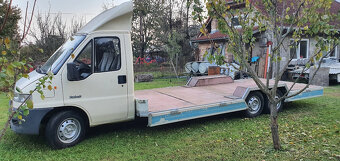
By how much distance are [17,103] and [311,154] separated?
16.7 feet

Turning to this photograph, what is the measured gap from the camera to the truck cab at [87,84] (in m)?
5.06

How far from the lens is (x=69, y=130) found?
17.6 ft

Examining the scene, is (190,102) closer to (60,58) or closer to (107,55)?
(107,55)

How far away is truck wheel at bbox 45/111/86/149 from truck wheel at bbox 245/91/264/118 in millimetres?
4110

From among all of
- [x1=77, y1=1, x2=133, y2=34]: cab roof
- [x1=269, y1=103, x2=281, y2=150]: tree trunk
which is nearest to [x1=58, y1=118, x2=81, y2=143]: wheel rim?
[x1=77, y1=1, x2=133, y2=34]: cab roof

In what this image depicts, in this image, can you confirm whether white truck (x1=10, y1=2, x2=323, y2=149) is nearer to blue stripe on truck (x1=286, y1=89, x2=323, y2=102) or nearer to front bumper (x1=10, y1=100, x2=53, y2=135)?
front bumper (x1=10, y1=100, x2=53, y2=135)

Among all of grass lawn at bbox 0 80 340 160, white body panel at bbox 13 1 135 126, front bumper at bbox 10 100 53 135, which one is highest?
white body panel at bbox 13 1 135 126

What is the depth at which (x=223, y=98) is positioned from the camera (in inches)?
280

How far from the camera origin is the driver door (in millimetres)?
5285

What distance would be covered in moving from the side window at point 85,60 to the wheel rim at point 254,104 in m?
4.15

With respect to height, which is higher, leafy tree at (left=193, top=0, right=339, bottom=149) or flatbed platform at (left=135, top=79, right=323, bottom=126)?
leafy tree at (left=193, top=0, right=339, bottom=149)

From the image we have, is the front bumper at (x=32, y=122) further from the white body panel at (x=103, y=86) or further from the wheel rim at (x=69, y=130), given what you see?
the wheel rim at (x=69, y=130)

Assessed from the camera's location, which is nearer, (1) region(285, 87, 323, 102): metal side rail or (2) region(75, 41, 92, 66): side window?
(2) region(75, 41, 92, 66): side window

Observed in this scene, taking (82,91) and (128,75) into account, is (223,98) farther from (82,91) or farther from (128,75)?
(82,91)
